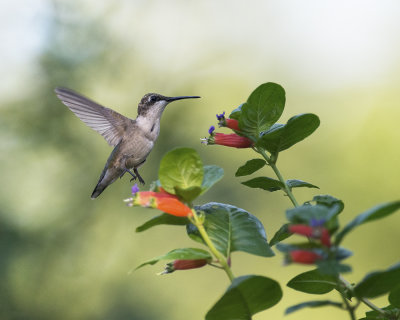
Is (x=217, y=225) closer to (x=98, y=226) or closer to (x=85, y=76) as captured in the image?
(x=98, y=226)

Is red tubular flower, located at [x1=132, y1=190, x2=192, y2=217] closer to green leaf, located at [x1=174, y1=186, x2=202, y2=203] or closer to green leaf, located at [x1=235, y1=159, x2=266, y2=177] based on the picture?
green leaf, located at [x1=174, y1=186, x2=202, y2=203]

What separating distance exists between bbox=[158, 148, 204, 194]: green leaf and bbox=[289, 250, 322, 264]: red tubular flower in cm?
24

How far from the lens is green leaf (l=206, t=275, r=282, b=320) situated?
0.75m

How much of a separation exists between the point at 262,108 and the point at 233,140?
185mm

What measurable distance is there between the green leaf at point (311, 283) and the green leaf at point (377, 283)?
159 mm

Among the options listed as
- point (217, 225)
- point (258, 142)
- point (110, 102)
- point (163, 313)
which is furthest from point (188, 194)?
point (110, 102)

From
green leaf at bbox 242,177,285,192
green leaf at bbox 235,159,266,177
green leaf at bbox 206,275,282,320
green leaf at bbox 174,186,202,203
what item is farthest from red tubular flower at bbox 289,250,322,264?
green leaf at bbox 235,159,266,177

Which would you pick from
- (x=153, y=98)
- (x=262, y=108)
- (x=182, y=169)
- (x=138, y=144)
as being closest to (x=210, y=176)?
(x=182, y=169)

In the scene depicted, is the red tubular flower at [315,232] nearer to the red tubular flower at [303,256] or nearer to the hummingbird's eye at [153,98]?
the red tubular flower at [303,256]

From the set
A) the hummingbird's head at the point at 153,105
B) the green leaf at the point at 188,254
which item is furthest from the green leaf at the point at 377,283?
the hummingbird's head at the point at 153,105

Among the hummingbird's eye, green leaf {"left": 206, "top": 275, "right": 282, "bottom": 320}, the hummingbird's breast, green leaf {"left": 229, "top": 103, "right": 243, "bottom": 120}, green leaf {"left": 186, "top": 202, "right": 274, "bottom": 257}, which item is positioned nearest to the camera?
green leaf {"left": 206, "top": 275, "right": 282, "bottom": 320}

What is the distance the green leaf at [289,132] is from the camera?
101 centimetres

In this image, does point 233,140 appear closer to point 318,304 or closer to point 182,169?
point 182,169

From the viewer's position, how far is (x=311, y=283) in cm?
95
